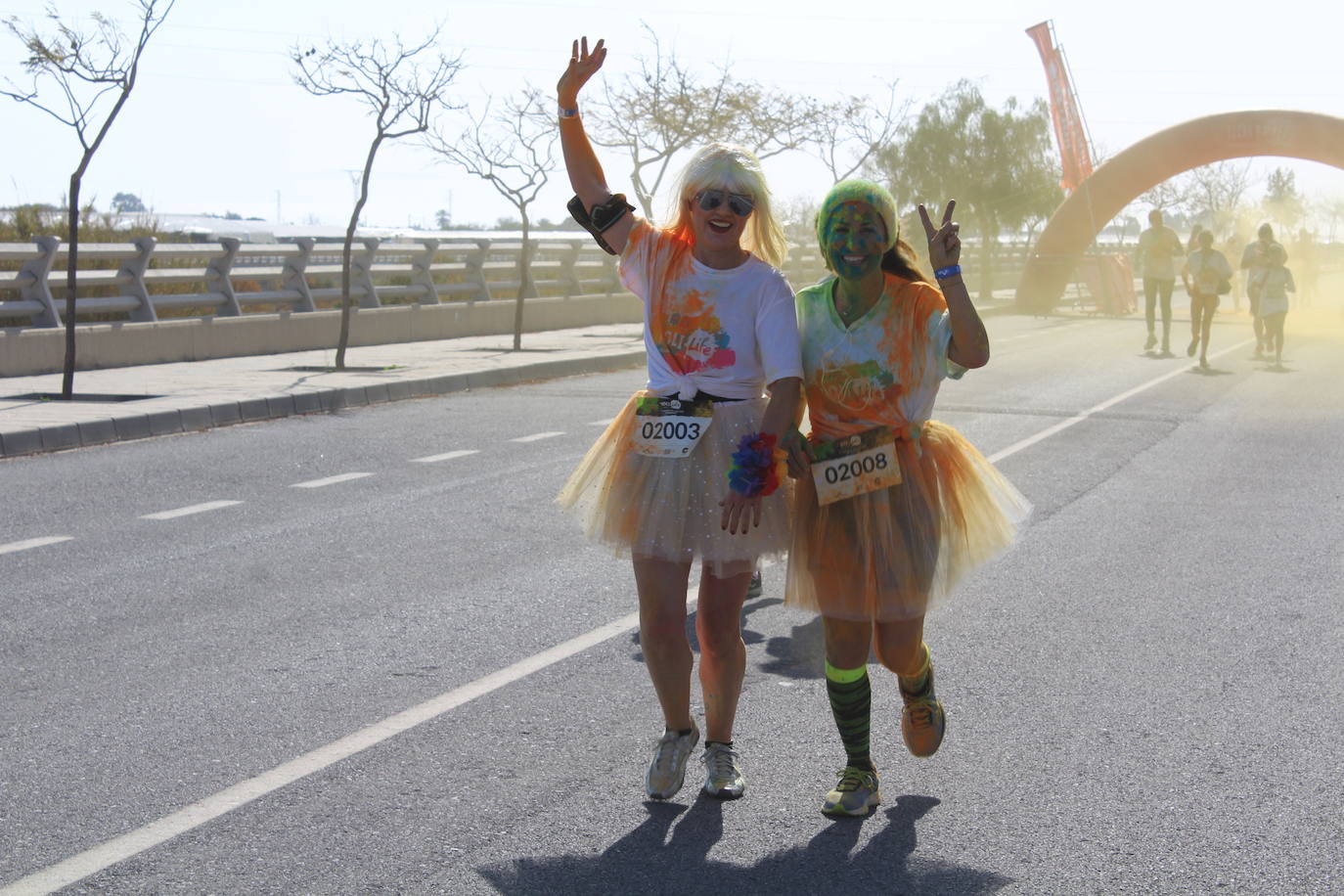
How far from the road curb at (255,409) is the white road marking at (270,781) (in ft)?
26.0

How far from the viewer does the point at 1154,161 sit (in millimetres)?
39031

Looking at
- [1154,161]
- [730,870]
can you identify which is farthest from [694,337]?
[1154,161]

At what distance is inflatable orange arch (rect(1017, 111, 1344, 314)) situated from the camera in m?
36.8

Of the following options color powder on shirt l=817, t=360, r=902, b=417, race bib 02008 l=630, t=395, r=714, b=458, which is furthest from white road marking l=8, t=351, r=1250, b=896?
color powder on shirt l=817, t=360, r=902, b=417

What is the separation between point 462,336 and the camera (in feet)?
91.6

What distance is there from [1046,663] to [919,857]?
2.16 meters

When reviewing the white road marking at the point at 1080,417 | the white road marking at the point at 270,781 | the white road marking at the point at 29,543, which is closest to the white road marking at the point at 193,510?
the white road marking at the point at 29,543

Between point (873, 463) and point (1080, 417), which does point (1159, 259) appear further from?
point (873, 463)

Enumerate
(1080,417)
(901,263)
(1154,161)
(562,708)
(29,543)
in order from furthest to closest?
(1154,161) < (1080,417) < (29,543) < (562,708) < (901,263)

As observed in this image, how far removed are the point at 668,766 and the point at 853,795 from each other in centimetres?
51

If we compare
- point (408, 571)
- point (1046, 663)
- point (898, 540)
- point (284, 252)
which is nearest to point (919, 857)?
point (898, 540)

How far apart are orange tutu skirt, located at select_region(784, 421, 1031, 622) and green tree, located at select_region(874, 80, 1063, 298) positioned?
47.5 meters

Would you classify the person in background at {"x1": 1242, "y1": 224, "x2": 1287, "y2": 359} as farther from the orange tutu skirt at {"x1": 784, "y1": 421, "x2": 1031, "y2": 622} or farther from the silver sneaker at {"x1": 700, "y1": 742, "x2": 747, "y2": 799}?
the silver sneaker at {"x1": 700, "y1": 742, "x2": 747, "y2": 799}

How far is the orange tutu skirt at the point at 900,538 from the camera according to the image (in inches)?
168
